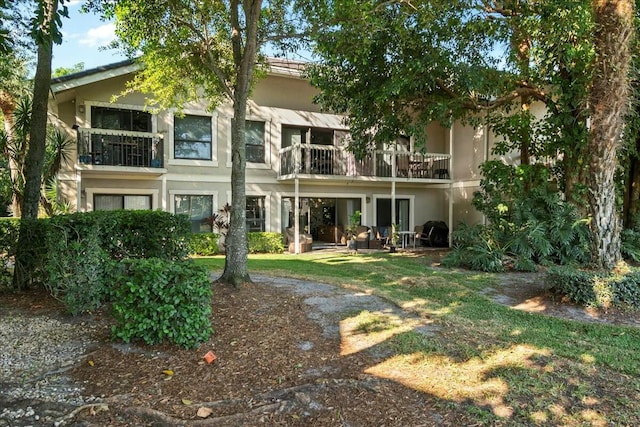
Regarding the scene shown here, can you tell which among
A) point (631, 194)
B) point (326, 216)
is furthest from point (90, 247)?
point (631, 194)

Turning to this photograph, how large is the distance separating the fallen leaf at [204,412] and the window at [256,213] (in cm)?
1341

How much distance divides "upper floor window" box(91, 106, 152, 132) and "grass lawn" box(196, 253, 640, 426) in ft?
37.2

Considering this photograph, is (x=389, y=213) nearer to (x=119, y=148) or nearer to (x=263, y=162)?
(x=263, y=162)

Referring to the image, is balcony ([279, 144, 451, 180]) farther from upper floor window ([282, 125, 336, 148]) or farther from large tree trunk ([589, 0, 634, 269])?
large tree trunk ([589, 0, 634, 269])

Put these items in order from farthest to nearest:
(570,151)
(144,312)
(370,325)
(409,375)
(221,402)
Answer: (570,151)
(370,325)
(144,312)
(409,375)
(221,402)

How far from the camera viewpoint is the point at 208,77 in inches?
419

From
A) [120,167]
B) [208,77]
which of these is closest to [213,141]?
[120,167]

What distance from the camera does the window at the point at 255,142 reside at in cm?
1661

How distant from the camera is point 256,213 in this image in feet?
55.2

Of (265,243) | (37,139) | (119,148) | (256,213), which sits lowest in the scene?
(265,243)

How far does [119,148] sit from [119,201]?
2.05 meters

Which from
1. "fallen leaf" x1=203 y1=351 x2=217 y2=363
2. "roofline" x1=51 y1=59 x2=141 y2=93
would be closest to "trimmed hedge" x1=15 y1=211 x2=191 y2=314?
"fallen leaf" x1=203 y1=351 x2=217 y2=363

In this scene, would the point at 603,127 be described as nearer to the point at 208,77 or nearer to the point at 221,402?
the point at 221,402

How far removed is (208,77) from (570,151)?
1031 centimetres
